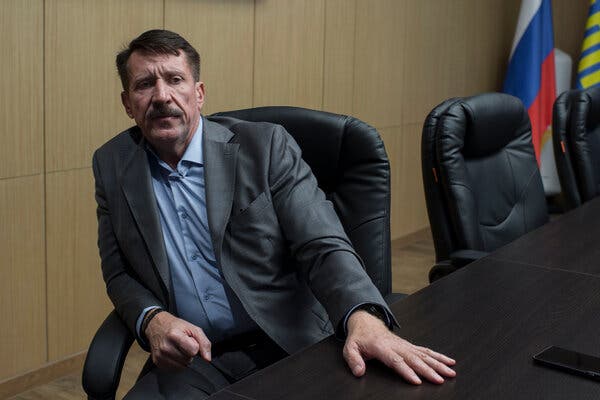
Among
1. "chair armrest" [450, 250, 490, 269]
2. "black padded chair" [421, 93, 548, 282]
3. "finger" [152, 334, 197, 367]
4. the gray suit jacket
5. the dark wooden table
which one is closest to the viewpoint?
the dark wooden table

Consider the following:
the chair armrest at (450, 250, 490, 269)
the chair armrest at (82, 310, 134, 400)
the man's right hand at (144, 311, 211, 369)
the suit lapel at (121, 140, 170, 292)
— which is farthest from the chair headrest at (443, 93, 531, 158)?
the chair armrest at (82, 310, 134, 400)

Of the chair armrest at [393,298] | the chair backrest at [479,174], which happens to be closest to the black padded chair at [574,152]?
the chair backrest at [479,174]

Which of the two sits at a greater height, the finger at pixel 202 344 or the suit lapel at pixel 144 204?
the suit lapel at pixel 144 204

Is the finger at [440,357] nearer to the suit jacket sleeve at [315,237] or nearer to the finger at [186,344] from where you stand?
the suit jacket sleeve at [315,237]

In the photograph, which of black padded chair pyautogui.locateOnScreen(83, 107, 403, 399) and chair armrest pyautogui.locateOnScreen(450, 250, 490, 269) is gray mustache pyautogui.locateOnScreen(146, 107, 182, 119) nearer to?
black padded chair pyautogui.locateOnScreen(83, 107, 403, 399)

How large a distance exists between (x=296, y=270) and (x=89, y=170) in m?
1.59

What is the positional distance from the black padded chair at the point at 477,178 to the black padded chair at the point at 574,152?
613mm

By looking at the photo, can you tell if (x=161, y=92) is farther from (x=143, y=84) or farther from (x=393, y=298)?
(x=393, y=298)

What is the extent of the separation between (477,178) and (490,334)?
140 cm

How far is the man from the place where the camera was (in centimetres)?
218

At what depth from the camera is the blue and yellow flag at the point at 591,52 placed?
664 cm

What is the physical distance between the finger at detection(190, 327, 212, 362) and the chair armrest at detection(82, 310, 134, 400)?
0.52 ft

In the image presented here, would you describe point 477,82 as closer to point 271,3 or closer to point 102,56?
point 271,3

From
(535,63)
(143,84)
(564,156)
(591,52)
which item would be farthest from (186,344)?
(591,52)
